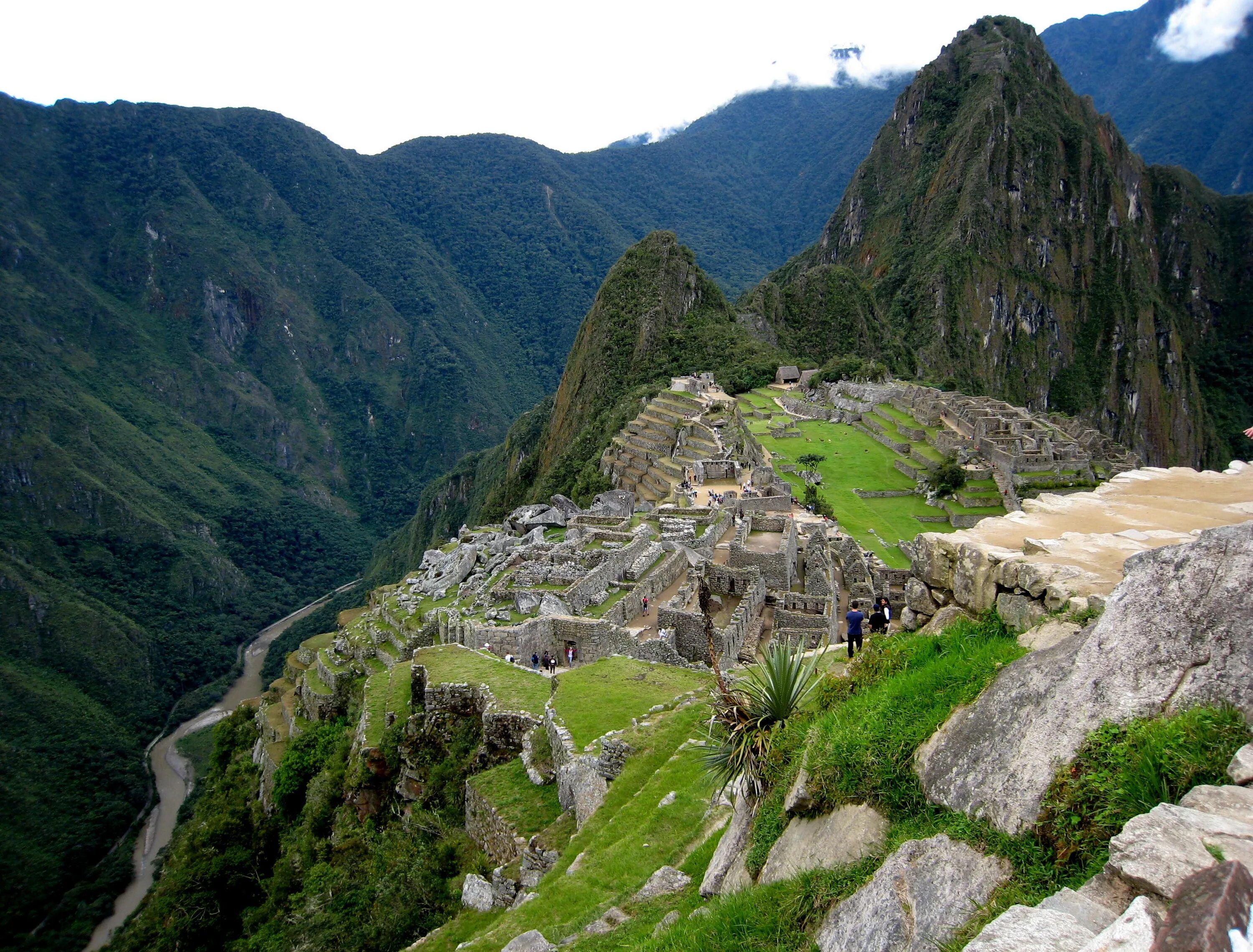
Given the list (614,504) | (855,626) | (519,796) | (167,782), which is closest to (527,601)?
(519,796)

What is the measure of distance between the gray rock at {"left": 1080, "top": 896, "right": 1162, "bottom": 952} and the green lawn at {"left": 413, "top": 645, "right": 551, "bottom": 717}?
10.4 m

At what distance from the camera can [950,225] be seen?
149250mm

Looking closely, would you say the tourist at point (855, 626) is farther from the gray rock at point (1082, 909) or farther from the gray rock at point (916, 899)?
the gray rock at point (1082, 909)

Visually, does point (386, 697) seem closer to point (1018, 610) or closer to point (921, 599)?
point (921, 599)

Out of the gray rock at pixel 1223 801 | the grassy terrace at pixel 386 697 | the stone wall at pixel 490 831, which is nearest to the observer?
the gray rock at pixel 1223 801

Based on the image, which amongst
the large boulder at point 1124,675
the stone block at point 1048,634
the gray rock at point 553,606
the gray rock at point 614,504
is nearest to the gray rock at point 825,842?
the large boulder at point 1124,675

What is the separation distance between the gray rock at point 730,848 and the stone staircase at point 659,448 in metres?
29.2

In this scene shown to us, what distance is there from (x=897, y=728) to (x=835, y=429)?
186 ft

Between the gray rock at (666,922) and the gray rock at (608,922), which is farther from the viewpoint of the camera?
the gray rock at (608,922)

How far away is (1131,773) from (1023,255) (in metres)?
178

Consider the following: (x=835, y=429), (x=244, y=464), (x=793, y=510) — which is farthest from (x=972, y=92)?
(x=244, y=464)

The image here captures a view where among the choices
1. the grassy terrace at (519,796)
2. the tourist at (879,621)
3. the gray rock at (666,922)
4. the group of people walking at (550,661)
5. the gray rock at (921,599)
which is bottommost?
the group of people walking at (550,661)

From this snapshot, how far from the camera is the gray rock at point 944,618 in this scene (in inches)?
268

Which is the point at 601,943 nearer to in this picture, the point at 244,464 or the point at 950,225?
the point at 950,225
